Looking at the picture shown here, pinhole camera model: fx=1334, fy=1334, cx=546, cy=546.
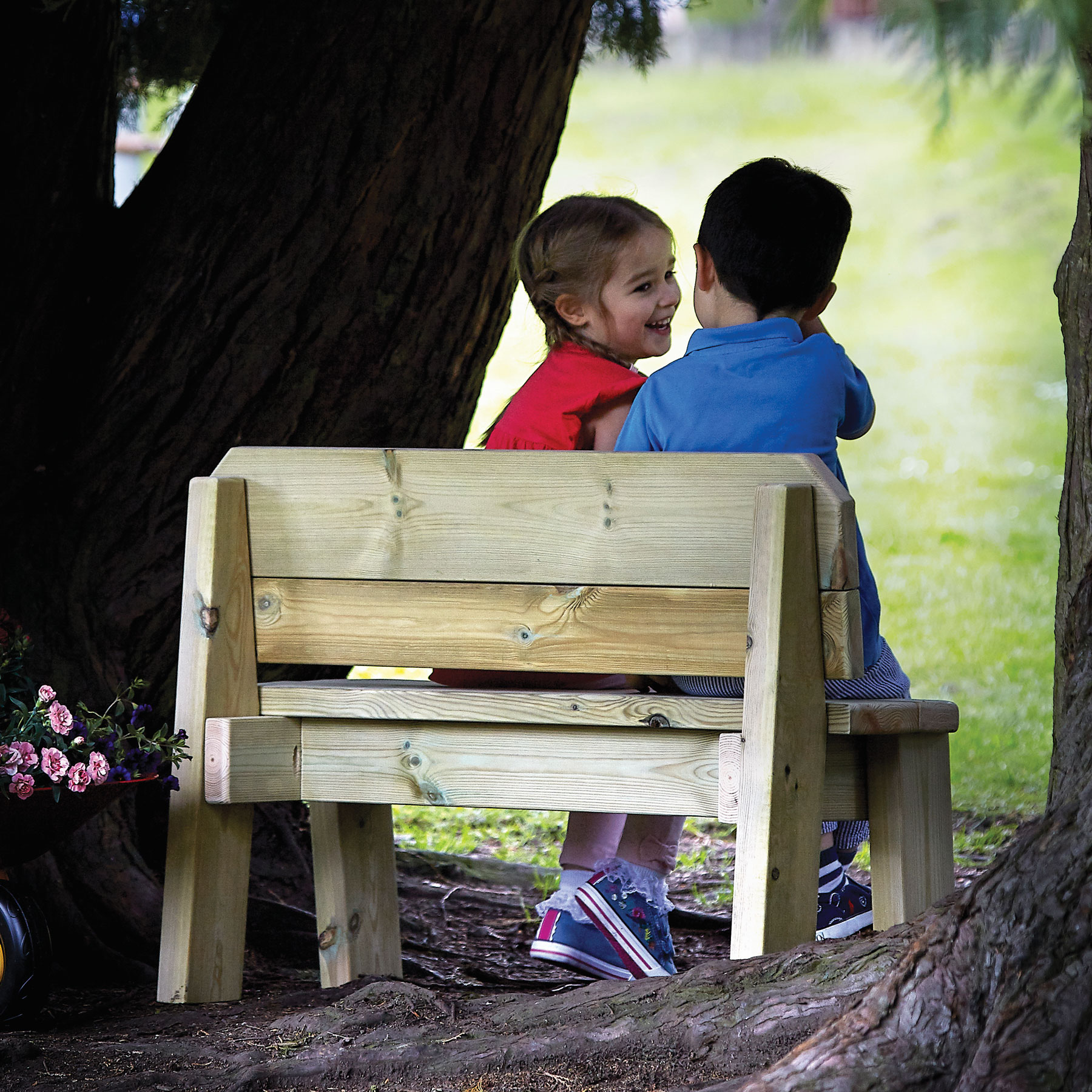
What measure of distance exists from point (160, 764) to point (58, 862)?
0.74 metres

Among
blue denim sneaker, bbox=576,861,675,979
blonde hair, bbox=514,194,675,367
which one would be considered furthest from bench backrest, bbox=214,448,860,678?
blonde hair, bbox=514,194,675,367

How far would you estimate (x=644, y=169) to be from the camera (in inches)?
408

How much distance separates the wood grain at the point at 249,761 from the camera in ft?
6.91

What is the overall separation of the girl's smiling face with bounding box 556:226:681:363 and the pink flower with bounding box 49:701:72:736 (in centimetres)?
139

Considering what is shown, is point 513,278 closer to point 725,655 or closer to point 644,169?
point 725,655

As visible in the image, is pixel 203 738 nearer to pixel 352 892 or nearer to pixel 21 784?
pixel 21 784

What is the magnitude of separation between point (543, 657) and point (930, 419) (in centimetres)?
890

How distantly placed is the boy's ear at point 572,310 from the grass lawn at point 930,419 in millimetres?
1169

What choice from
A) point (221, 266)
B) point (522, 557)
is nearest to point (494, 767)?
point (522, 557)

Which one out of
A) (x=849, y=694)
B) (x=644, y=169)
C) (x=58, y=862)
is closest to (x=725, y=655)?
(x=849, y=694)

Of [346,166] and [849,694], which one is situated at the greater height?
[346,166]

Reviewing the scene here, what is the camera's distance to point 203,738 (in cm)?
214

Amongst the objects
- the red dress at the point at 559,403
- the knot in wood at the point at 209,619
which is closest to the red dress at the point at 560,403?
the red dress at the point at 559,403

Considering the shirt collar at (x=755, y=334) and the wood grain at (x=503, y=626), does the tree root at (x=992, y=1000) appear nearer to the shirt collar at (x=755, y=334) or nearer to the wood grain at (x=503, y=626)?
the wood grain at (x=503, y=626)
